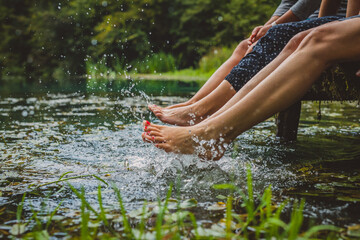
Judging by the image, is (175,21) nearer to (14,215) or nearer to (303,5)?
(303,5)

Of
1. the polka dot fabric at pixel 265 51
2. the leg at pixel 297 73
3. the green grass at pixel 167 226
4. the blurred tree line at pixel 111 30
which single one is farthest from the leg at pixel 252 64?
the blurred tree line at pixel 111 30

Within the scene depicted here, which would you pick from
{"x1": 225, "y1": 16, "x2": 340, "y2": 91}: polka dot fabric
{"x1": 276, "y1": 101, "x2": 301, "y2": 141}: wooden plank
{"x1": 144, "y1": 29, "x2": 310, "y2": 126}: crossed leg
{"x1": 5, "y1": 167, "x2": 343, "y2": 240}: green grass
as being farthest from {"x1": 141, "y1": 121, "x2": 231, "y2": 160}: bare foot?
{"x1": 276, "y1": 101, "x2": 301, "y2": 141}: wooden plank

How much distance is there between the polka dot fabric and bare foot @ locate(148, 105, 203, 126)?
273 millimetres

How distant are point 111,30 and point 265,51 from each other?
16873 millimetres

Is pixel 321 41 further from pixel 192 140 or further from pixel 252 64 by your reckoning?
pixel 192 140

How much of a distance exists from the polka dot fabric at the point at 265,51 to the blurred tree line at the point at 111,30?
12189mm

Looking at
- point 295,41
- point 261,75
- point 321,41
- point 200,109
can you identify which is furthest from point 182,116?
point 321,41

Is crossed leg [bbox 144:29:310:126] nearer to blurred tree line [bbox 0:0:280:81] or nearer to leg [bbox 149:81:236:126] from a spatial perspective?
leg [bbox 149:81:236:126]

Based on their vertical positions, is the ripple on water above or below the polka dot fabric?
below

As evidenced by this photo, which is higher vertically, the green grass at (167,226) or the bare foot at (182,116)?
the bare foot at (182,116)

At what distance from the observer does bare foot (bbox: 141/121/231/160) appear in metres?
1.26

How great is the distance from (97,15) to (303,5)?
17042 mm

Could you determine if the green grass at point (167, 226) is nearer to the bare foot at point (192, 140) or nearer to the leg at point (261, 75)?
the bare foot at point (192, 140)

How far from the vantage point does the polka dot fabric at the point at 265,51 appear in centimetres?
154
